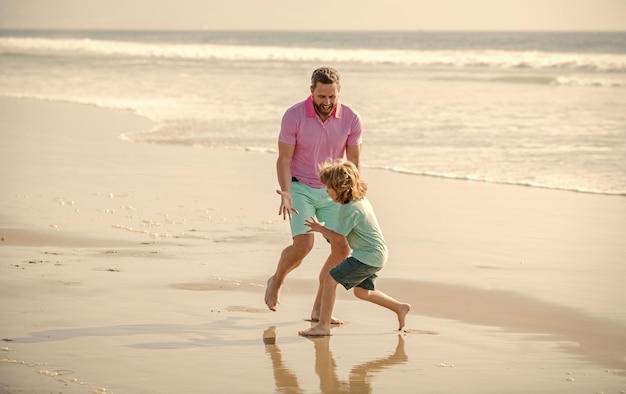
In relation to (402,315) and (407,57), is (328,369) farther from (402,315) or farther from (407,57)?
(407,57)

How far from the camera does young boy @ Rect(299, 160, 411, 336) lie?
587cm

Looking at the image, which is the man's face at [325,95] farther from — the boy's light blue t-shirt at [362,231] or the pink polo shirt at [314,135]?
the boy's light blue t-shirt at [362,231]

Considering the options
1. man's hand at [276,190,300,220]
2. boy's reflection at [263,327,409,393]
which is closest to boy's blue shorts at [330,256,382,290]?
boy's reflection at [263,327,409,393]

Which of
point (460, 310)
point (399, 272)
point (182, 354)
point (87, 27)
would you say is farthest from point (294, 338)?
point (87, 27)

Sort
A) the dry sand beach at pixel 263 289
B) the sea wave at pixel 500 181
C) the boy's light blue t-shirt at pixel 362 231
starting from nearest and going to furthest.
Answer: the dry sand beach at pixel 263 289 → the boy's light blue t-shirt at pixel 362 231 → the sea wave at pixel 500 181

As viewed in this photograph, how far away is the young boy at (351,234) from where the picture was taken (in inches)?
231

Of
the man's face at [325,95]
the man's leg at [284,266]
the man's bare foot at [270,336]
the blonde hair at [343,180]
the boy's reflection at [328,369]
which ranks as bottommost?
the boy's reflection at [328,369]

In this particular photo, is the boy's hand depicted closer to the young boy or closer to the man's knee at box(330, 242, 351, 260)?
the young boy

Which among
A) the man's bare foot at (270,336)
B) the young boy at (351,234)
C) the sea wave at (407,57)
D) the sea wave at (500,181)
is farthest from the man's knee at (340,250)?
the sea wave at (407,57)

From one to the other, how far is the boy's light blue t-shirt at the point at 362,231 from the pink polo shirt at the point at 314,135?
1.71ft

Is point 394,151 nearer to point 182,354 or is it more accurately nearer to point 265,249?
point 265,249

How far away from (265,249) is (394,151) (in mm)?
6599

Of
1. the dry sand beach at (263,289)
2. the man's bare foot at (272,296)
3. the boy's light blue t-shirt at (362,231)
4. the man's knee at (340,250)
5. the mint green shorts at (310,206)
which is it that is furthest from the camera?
the man's bare foot at (272,296)

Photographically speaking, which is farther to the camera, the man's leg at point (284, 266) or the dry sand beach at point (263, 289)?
the man's leg at point (284, 266)
